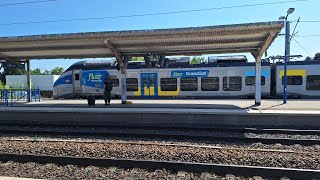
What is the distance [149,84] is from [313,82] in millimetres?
13119

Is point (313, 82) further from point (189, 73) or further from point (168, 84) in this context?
point (168, 84)

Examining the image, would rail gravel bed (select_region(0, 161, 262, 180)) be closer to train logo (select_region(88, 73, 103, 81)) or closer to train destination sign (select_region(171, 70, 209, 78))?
train destination sign (select_region(171, 70, 209, 78))

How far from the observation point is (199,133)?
35.0 feet

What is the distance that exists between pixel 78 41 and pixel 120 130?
20.5 feet

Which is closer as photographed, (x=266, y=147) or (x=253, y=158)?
(x=253, y=158)

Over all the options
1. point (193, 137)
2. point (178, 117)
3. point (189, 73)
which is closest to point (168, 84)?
point (189, 73)

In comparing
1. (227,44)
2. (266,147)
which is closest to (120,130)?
(266,147)

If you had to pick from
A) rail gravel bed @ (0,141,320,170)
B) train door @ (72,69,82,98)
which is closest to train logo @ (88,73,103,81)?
train door @ (72,69,82,98)

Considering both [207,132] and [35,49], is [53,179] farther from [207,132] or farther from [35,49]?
[35,49]

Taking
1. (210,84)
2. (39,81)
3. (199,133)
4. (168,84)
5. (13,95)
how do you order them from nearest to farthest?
1. (199,133)
2. (13,95)
3. (210,84)
4. (168,84)
5. (39,81)

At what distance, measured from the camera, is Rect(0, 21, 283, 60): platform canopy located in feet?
43.5

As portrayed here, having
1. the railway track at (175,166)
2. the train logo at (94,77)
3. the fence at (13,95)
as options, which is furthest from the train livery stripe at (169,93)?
the railway track at (175,166)

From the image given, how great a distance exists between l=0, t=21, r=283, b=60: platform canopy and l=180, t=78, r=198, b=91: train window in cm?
619

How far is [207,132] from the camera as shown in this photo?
10.8m
